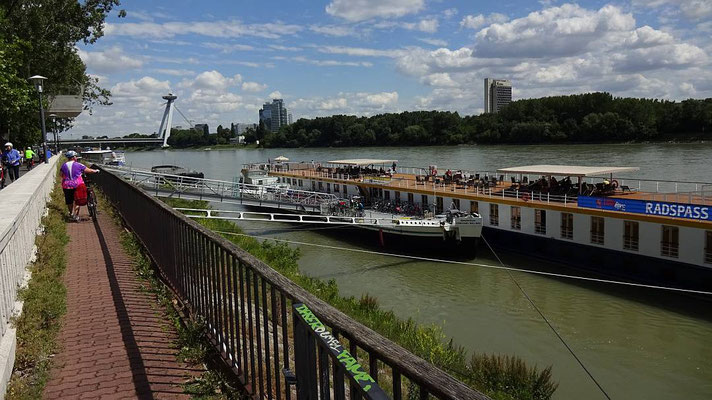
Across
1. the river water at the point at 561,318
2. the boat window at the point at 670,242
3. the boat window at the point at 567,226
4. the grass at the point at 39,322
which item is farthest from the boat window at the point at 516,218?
the grass at the point at 39,322

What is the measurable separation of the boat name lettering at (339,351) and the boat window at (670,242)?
20622 millimetres

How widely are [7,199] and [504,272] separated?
1909 cm

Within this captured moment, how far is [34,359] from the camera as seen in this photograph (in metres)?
5.21

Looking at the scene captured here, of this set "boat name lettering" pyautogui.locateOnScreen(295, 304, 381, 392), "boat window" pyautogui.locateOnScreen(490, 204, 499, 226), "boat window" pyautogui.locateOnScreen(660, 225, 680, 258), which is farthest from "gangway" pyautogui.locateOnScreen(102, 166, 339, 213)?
"boat name lettering" pyautogui.locateOnScreen(295, 304, 381, 392)

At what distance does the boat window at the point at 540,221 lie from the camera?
976 inches

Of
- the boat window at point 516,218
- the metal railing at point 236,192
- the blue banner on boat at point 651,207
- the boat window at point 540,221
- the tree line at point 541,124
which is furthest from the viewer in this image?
the tree line at point 541,124

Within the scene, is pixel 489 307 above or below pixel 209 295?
below

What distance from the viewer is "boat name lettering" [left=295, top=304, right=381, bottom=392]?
6.75 feet

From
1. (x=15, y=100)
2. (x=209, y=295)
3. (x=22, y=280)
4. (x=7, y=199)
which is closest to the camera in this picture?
(x=209, y=295)

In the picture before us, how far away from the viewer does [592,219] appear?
22.6 metres

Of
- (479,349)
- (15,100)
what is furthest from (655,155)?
(15,100)

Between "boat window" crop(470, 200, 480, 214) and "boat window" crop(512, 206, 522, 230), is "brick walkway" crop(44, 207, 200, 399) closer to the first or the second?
"boat window" crop(512, 206, 522, 230)

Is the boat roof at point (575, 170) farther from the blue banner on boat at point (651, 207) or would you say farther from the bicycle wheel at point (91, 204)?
the bicycle wheel at point (91, 204)

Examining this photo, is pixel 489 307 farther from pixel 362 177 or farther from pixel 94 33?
pixel 94 33
